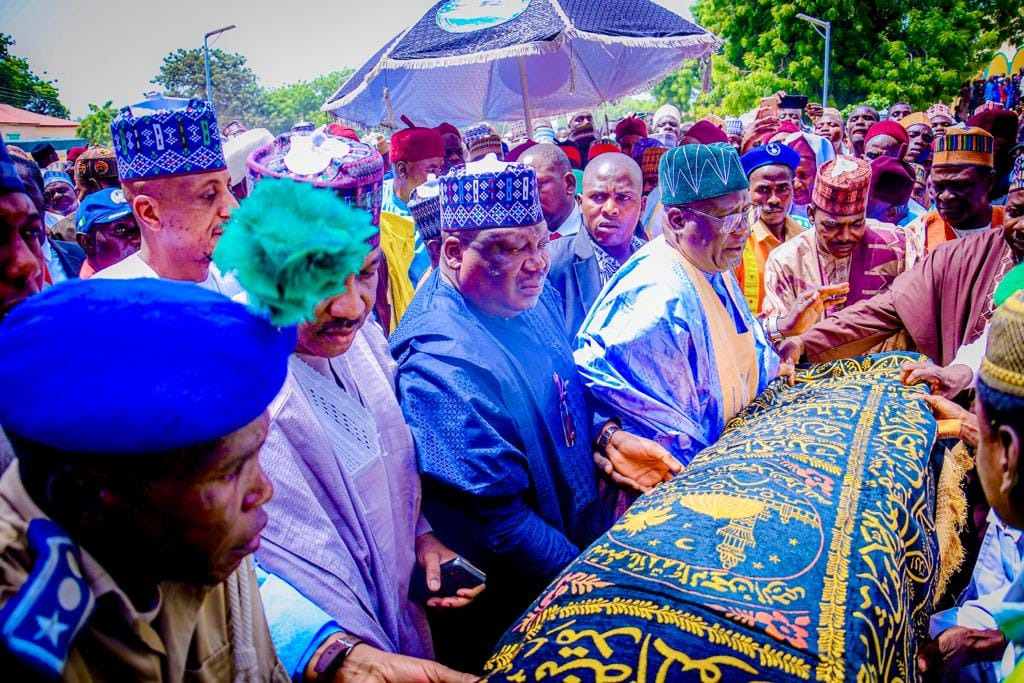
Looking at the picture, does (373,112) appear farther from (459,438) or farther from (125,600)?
(125,600)

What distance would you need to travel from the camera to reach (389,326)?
177 inches

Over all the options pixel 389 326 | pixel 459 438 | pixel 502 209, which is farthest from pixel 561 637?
pixel 389 326

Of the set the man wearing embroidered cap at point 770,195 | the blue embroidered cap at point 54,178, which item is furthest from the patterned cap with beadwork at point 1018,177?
the blue embroidered cap at point 54,178

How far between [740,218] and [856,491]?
1.54 m

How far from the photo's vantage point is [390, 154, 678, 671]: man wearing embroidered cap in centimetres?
214

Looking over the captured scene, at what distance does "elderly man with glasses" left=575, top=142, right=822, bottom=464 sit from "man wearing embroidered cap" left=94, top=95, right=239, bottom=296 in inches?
61.8

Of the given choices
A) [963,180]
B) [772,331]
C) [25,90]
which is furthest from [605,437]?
[25,90]

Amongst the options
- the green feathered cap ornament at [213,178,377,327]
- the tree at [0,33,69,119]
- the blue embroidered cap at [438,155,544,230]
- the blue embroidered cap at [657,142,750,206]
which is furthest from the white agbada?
the tree at [0,33,69,119]

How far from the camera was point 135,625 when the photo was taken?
3.41ft

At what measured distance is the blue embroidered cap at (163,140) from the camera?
2.52 m

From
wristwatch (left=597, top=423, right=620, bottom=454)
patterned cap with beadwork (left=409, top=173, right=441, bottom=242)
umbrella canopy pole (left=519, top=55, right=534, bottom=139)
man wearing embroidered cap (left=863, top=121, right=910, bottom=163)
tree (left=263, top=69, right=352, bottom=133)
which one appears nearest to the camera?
wristwatch (left=597, top=423, right=620, bottom=454)

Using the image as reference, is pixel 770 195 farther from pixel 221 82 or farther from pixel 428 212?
pixel 221 82

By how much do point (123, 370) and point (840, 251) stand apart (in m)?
4.61

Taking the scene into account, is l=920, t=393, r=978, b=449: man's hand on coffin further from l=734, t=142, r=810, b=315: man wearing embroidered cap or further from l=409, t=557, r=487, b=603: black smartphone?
l=734, t=142, r=810, b=315: man wearing embroidered cap
